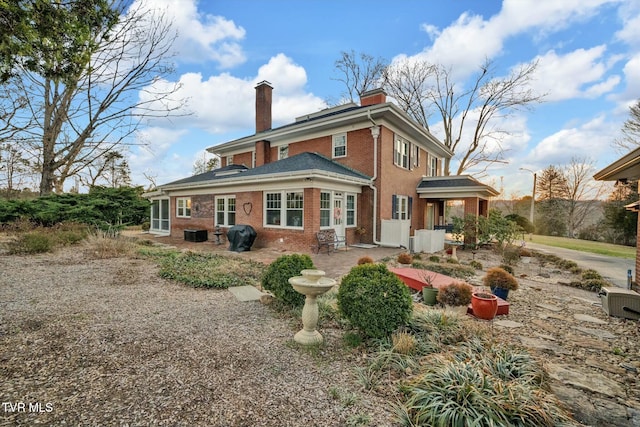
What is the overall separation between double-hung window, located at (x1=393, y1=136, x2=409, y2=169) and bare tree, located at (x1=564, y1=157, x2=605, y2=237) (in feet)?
72.5

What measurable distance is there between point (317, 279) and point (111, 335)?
2.83m

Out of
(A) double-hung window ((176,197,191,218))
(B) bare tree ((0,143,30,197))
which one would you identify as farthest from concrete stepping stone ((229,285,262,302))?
(B) bare tree ((0,143,30,197))

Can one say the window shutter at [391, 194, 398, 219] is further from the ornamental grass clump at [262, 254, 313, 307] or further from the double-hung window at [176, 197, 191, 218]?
the double-hung window at [176, 197, 191, 218]

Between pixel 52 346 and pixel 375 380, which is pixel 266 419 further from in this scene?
pixel 52 346

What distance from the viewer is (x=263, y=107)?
1777cm

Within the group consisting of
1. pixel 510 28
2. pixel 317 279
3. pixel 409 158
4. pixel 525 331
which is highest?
pixel 510 28

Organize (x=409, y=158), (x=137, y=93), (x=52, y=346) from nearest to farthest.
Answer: (x=52, y=346) < (x=137, y=93) < (x=409, y=158)

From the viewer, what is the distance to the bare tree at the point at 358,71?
25109 mm

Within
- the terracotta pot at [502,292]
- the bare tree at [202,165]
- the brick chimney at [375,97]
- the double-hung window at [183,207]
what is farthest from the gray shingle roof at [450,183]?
the bare tree at [202,165]

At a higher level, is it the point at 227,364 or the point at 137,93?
the point at 137,93

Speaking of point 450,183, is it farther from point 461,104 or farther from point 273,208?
point 461,104

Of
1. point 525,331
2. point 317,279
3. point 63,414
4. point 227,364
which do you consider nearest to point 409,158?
point 525,331

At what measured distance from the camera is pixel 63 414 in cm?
219

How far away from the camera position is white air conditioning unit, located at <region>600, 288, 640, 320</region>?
488 centimetres
